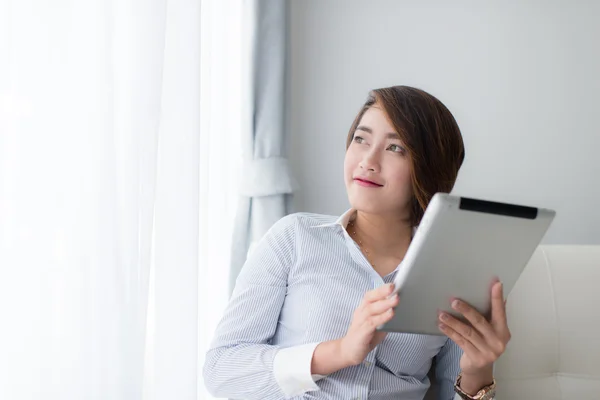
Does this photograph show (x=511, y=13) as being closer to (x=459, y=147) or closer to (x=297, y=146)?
(x=297, y=146)

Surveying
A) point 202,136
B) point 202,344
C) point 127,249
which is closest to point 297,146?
point 202,136

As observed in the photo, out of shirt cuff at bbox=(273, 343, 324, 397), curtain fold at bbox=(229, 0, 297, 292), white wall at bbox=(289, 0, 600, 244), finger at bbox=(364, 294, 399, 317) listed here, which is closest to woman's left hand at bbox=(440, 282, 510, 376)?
finger at bbox=(364, 294, 399, 317)

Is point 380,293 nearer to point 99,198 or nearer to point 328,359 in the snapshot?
point 328,359

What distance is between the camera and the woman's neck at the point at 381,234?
1333 millimetres

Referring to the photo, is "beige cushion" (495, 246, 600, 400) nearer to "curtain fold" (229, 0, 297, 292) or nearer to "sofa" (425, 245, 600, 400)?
"sofa" (425, 245, 600, 400)

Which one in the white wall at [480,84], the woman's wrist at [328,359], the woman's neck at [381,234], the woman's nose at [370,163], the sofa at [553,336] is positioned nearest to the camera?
the woman's wrist at [328,359]

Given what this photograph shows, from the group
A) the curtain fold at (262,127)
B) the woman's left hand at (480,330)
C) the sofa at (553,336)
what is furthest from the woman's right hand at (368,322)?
the curtain fold at (262,127)

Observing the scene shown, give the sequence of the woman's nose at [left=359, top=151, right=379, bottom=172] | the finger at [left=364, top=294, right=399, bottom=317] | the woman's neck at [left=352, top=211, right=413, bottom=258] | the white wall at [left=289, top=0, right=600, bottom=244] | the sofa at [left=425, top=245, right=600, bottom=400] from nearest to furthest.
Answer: the finger at [left=364, top=294, right=399, bottom=317], the woman's nose at [left=359, top=151, right=379, bottom=172], the woman's neck at [left=352, top=211, right=413, bottom=258], the sofa at [left=425, top=245, right=600, bottom=400], the white wall at [left=289, top=0, right=600, bottom=244]

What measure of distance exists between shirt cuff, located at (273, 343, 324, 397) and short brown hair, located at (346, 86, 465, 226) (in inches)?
14.5

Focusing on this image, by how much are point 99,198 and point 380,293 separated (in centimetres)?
43

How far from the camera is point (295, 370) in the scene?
1.11 m

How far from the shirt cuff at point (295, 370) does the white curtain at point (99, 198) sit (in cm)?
21

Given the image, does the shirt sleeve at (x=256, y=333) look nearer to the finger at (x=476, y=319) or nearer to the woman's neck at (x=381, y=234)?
the woman's neck at (x=381, y=234)

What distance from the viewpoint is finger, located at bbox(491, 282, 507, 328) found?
3.21 ft
